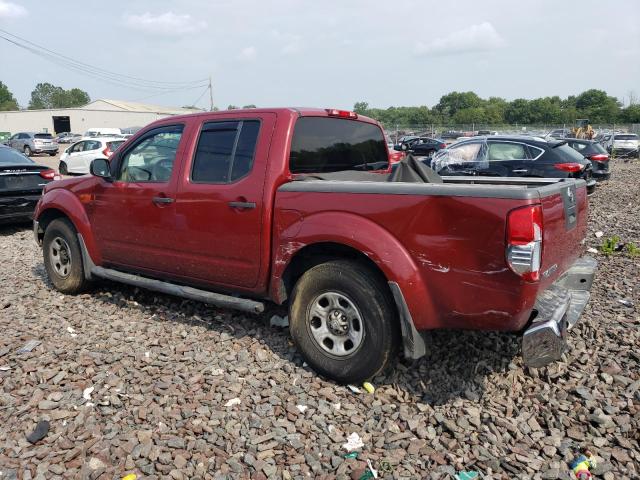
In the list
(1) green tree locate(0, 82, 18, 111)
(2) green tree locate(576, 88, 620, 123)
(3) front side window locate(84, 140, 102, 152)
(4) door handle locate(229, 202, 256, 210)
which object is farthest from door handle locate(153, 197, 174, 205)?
(1) green tree locate(0, 82, 18, 111)

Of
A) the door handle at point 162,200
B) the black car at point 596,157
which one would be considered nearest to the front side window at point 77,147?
the black car at point 596,157

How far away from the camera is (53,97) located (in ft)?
468

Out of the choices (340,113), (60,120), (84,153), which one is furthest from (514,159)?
(60,120)

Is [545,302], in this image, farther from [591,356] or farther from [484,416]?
[591,356]

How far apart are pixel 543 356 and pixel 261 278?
2.03 m

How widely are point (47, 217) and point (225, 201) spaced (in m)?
2.88

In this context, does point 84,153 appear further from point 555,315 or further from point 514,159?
point 555,315

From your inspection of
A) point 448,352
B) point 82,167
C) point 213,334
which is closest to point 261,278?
point 213,334

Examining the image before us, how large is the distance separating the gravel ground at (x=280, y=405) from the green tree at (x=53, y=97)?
506 ft

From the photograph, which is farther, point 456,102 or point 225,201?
point 456,102

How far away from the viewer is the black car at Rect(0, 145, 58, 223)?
29.1 feet

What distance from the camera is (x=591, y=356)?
12.7 feet

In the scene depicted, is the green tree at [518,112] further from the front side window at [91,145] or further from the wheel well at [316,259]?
the wheel well at [316,259]

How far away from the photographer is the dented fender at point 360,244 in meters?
3.20
